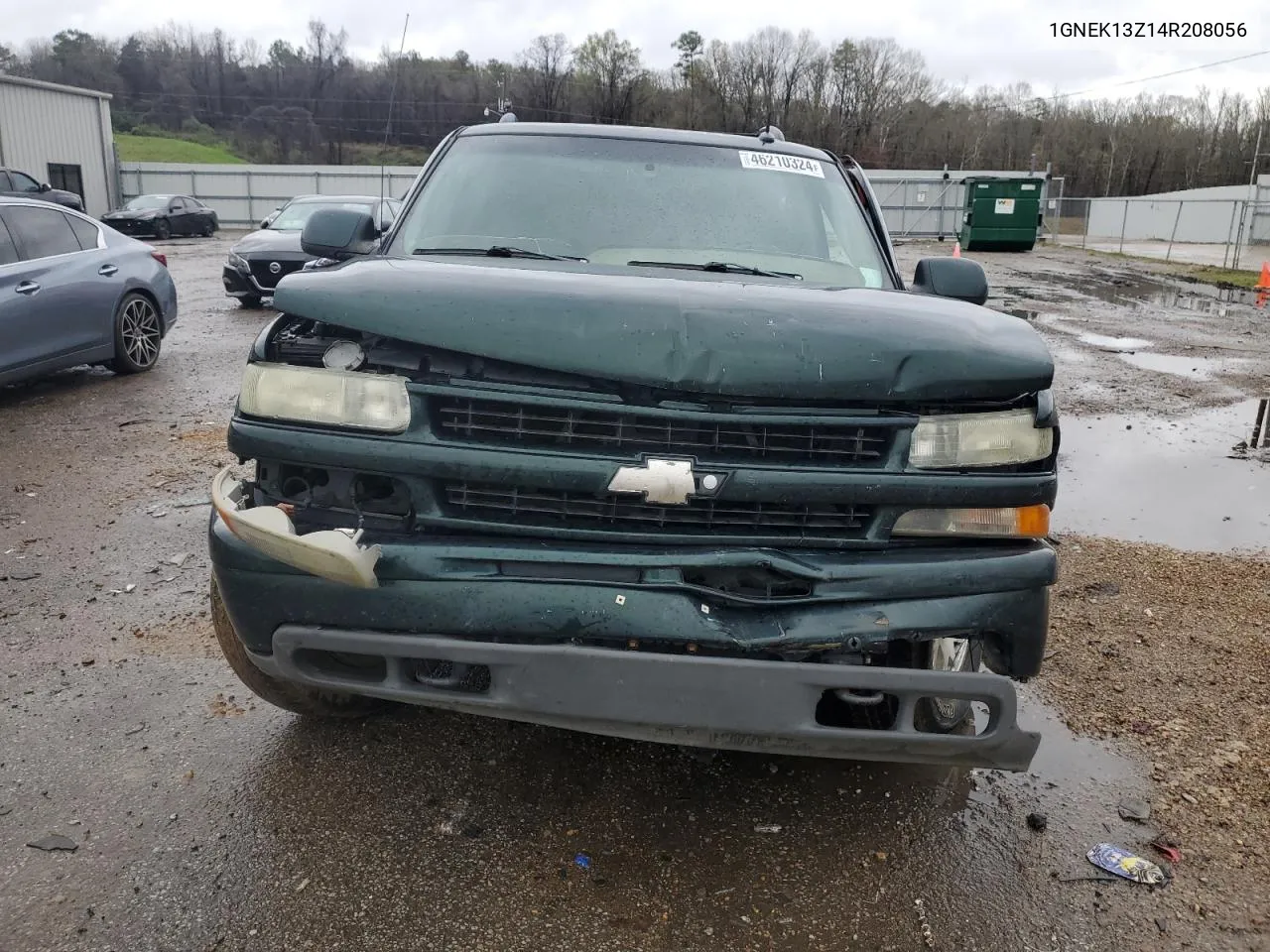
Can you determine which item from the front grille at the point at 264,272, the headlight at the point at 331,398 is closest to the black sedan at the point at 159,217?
the front grille at the point at 264,272

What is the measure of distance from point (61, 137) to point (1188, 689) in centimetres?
3864

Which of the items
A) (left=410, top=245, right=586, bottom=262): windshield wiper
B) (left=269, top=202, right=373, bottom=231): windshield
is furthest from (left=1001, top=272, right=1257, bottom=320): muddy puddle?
(left=410, top=245, right=586, bottom=262): windshield wiper

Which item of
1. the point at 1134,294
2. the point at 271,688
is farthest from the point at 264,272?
the point at 1134,294

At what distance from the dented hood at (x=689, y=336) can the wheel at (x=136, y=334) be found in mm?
6825

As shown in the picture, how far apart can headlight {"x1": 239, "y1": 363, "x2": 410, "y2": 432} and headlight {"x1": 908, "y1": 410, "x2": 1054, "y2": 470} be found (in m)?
1.22

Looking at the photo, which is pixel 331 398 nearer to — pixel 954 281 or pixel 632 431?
pixel 632 431

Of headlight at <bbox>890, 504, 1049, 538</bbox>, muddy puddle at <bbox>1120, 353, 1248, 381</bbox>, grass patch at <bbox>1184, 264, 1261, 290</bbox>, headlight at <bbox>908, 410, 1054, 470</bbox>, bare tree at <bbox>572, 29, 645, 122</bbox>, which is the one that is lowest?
muddy puddle at <bbox>1120, 353, 1248, 381</bbox>

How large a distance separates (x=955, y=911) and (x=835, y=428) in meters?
1.20

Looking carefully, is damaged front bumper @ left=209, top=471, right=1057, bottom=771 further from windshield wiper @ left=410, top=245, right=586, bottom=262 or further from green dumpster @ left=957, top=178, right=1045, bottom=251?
green dumpster @ left=957, top=178, right=1045, bottom=251

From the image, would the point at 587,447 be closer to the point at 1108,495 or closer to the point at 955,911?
the point at 955,911

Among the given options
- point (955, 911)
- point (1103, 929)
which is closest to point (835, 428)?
point (955, 911)

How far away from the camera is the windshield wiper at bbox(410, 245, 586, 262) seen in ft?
10.4

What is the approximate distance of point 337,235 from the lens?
3.50m

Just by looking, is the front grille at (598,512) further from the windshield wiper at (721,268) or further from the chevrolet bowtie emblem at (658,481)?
the windshield wiper at (721,268)
